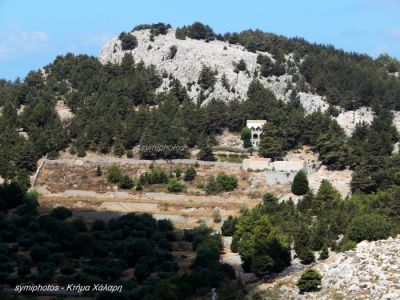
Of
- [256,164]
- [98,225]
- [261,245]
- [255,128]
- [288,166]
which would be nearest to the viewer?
[261,245]

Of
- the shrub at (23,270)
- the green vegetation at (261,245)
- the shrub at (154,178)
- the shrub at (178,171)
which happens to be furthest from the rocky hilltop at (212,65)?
the shrub at (23,270)

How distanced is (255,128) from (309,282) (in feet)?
186

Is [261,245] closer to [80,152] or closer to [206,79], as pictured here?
[80,152]

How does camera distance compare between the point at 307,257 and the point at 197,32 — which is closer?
the point at 307,257

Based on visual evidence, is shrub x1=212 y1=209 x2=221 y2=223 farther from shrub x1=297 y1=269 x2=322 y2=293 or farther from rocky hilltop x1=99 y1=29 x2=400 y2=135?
rocky hilltop x1=99 y1=29 x2=400 y2=135

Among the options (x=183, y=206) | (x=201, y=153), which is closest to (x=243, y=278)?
(x=183, y=206)

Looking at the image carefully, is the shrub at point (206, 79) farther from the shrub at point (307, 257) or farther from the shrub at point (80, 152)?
the shrub at point (307, 257)

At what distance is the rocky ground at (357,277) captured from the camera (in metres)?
58.8

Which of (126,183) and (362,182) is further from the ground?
(362,182)

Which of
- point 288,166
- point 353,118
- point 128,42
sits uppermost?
point 128,42

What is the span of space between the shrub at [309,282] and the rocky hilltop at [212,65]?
59153mm

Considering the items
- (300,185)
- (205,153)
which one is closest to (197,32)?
(205,153)

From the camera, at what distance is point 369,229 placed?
243ft

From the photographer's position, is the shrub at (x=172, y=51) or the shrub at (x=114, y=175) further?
the shrub at (x=172, y=51)
